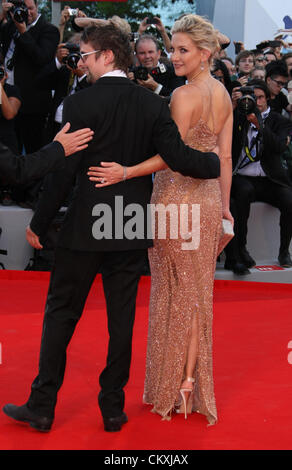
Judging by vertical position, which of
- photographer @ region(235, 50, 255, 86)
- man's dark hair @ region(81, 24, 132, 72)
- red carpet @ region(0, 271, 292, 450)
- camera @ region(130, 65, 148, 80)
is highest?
photographer @ region(235, 50, 255, 86)

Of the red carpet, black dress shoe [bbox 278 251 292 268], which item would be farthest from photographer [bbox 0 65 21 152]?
black dress shoe [bbox 278 251 292 268]

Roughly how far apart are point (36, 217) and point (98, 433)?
827mm

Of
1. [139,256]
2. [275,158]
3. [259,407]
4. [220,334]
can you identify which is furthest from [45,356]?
[275,158]

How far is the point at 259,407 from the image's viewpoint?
2.99 meters

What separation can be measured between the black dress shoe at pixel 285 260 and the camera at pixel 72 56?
224 cm

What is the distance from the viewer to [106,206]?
2523mm

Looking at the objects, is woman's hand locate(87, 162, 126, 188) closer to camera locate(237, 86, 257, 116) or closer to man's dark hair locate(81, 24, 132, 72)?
man's dark hair locate(81, 24, 132, 72)

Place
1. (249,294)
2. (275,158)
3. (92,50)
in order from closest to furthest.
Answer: (92,50), (249,294), (275,158)

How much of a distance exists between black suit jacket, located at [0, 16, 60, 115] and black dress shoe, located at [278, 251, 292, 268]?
234 centimetres

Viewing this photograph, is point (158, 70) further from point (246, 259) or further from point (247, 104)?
point (246, 259)

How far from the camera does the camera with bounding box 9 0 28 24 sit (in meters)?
5.74

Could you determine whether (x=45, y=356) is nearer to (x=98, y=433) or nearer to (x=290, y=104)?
(x=98, y=433)

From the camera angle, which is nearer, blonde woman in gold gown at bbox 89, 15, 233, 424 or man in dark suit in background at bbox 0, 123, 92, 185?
man in dark suit in background at bbox 0, 123, 92, 185

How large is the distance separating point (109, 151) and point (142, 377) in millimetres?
1267
